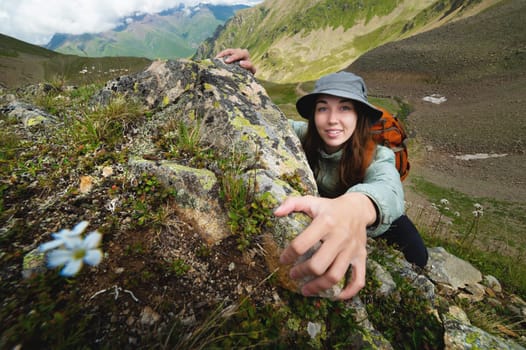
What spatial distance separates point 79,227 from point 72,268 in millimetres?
530

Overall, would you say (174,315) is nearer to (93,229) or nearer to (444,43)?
(93,229)

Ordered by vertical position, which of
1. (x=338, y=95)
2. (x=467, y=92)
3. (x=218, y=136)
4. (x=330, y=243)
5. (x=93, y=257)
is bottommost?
(x=467, y=92)

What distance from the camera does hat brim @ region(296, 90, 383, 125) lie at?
3.19m

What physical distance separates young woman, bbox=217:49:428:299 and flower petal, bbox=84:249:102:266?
1.58 m

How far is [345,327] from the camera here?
205cm

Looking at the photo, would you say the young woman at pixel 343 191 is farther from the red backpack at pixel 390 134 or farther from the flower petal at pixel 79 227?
the flower petal at pixel 79 227

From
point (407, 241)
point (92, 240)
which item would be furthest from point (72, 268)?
point (407, 241)

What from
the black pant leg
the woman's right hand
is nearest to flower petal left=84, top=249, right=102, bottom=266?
the woman's right hand

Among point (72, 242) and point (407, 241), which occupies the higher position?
point (72, 242)

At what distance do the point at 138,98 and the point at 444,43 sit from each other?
267 ft

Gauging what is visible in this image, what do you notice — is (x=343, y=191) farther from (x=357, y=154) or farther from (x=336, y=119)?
(x=336, y=119)

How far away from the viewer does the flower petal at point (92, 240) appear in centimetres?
211

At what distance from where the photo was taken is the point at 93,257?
2018 mm

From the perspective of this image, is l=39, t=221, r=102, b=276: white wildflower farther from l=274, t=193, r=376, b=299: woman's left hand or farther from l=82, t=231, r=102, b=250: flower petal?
l=274, t=193, r=376, b=299: woman's left hand
